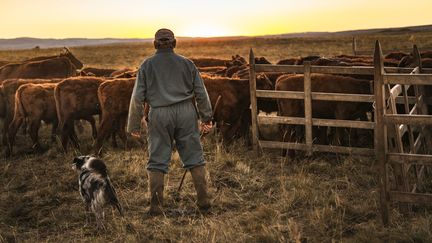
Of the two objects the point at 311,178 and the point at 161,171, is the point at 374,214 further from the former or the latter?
the point at 161,171

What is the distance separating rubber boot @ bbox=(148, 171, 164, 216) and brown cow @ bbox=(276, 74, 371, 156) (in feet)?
12.1

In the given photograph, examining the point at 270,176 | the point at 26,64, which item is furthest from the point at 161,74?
the point at 26,64

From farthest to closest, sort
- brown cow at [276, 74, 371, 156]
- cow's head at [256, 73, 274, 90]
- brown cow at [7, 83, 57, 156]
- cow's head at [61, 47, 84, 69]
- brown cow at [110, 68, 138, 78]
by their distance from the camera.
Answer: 1. cow's head at [61, 47, 84, 69]
2. brown cow at [110, 68, 138, 78]
3. brown cow at [7, 83, 57, 156]
4. cow's head at [256, 73, 274, 90]
5. brown cow at [276, 74, 371, 156]

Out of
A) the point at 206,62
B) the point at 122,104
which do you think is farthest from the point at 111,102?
the point at 206,62

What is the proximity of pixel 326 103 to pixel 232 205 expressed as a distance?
3.55 m

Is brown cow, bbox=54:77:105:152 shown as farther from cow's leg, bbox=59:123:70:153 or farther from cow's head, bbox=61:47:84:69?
cow's head, bbox=61:47:84:69

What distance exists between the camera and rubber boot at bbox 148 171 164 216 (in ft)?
21.9

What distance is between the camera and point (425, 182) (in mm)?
7305

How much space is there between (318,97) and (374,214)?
3.07m

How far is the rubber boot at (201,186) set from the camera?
6809mm

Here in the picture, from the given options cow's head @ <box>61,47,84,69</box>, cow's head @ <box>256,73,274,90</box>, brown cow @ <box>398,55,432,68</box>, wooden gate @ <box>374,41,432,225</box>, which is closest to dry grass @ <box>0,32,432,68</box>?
cow's head @ <box>61,47,84,69</box>

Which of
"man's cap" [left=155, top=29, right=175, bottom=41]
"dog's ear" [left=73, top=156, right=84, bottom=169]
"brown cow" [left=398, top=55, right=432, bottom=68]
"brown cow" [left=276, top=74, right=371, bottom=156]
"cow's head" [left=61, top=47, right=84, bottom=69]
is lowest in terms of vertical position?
"dog's ear" [left=73, top=156, right=84, bottom=169]

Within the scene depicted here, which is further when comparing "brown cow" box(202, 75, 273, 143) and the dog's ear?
"brown cow" box(202, 75, 273, 143)

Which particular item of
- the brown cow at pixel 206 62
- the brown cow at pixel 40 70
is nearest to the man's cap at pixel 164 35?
the brown cow at pixel 40 70
